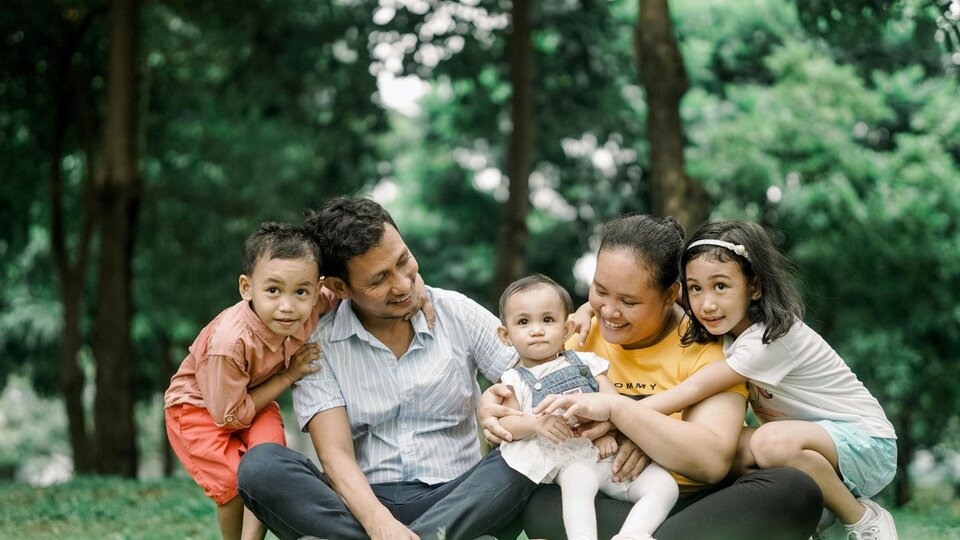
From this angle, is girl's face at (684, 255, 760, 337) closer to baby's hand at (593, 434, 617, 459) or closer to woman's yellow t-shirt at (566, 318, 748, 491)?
woman's yellow t-shirt at (566, 318, 748, 491)

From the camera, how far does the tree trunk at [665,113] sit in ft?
28.3

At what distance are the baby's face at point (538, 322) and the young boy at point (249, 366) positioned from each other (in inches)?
30.7

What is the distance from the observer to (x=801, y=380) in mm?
4043

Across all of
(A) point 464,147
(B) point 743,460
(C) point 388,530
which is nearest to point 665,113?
(B) point 743,460

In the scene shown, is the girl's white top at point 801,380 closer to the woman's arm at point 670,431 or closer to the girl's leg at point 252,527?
the woman's arm at point 670,431

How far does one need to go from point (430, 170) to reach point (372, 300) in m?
14.4

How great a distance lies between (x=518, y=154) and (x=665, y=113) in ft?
9.29

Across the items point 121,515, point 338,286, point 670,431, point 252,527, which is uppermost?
point 338,286

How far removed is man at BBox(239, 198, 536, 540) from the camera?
13.3 feet

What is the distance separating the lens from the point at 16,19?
1203cm

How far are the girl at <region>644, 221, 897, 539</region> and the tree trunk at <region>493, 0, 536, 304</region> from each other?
6.93m

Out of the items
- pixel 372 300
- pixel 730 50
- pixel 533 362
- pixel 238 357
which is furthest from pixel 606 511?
pixel 730 50

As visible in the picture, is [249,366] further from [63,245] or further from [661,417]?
[63,245]

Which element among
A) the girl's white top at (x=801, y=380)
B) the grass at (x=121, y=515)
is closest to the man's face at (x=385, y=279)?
the girl's white top at (x=801, y=380)
